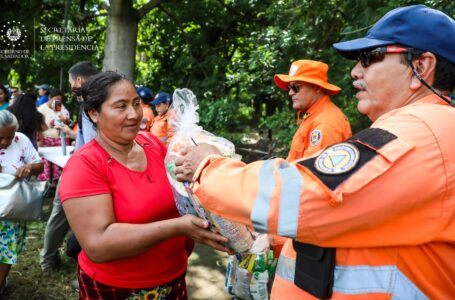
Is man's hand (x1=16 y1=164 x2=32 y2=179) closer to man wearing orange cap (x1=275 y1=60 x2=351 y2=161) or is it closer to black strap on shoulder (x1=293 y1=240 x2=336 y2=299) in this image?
man wearing orange cap (x1=275 y1=60 x2=351 y2=161)

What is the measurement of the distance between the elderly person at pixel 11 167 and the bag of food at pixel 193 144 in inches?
92.5

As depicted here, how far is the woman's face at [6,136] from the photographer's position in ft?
11.5

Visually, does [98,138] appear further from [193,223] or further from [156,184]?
[193,223]

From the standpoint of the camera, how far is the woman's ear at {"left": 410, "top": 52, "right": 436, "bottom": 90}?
121 cm

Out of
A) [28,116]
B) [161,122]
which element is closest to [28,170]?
[28,116]

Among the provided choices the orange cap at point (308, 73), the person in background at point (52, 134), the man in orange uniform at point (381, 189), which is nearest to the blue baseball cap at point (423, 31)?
the man in orange uniform at point (381, 189)

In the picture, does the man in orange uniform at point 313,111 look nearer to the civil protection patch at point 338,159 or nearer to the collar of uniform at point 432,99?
the collar of uniform at point 432,99

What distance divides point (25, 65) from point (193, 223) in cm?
1091

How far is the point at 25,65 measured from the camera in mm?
10734

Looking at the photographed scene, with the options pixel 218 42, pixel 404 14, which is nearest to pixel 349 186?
pixel 404 14

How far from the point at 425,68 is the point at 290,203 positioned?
618 millimetres

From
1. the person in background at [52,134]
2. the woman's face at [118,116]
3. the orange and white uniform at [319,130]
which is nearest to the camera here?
the woman's face at [118,116]

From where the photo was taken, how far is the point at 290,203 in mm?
1038

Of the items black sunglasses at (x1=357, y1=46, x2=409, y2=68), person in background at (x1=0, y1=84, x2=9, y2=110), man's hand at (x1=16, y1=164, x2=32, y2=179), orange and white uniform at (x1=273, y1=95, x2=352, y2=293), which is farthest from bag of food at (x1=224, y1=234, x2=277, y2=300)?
person in background at (x1=0, y1=84, x2=9, y2=110)
